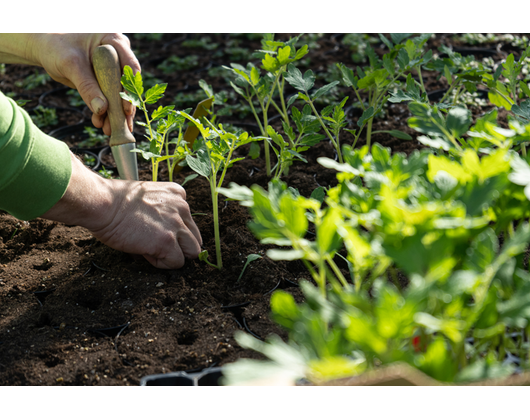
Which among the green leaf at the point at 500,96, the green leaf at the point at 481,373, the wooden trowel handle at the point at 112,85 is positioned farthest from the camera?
the wooden trowel handle at the point at 112,85

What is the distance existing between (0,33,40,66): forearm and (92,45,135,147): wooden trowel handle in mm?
468

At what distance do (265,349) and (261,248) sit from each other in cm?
108

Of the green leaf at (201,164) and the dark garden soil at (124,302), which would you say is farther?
the green leaf at (201,164)

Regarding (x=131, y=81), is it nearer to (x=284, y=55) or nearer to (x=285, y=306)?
(x=284, y=55)

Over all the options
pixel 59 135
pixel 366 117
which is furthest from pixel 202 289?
pixel 59 135

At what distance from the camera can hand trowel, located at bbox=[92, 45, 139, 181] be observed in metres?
1.64

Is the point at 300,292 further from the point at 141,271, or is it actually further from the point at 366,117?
the point at 366,117

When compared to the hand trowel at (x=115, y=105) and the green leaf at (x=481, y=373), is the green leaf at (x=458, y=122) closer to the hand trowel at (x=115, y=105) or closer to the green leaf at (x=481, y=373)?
the green leaf at (x=481, y=373)

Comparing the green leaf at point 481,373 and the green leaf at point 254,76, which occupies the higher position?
the green leaf at point 254,76

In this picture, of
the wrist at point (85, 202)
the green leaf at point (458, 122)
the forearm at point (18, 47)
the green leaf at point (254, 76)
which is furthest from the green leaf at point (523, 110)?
the forearm at point (18, 47)

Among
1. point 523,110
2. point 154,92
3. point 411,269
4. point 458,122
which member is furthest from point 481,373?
point 154,92

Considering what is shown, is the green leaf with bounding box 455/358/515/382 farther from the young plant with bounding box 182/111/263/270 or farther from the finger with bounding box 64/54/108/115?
the finger with bounding box 64/54/108/115

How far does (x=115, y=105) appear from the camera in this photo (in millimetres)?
1703

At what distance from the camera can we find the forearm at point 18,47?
1.93 metres
